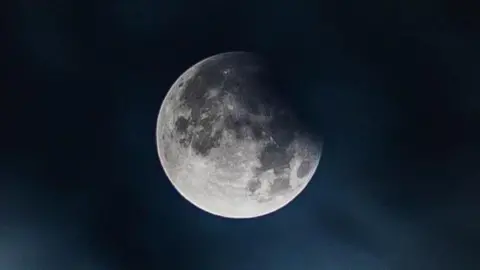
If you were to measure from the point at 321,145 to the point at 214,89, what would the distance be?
2712 millimetres

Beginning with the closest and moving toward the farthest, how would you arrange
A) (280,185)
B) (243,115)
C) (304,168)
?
(243,115) < (280,185) < (304,168)

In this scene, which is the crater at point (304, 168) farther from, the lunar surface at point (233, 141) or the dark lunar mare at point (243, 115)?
the dark lunar mare at point (243, 115)

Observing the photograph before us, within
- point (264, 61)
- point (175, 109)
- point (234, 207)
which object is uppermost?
point (264, 61)

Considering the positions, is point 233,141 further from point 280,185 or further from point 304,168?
point 304,168

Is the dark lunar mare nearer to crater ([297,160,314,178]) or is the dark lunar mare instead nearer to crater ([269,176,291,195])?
crater ([269,176,291,195])

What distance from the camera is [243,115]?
41.8 ft

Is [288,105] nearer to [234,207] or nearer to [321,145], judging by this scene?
[321,145]

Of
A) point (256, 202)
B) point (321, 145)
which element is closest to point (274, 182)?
point (256, 202)

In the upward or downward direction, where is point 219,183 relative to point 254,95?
downward

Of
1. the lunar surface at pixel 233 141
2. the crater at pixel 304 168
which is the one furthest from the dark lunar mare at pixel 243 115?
the crater at pixel 304 168

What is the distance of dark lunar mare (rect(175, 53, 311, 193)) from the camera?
12.8m

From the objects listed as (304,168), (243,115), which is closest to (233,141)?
(243,115)

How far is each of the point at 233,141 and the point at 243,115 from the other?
53 cm

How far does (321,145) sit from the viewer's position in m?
14.4
